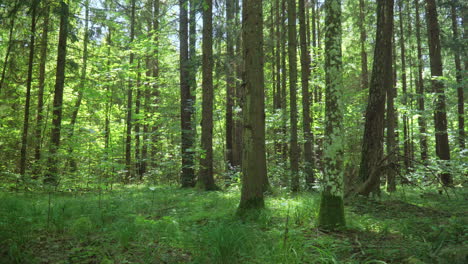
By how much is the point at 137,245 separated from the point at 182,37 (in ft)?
33.1

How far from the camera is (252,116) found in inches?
230

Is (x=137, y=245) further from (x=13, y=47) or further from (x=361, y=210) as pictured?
(x=13, y=47)

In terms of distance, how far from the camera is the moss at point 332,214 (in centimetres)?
466

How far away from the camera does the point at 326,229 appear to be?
4641 millimetres

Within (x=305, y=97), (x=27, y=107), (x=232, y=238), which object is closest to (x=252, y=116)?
(x=232, y=238)

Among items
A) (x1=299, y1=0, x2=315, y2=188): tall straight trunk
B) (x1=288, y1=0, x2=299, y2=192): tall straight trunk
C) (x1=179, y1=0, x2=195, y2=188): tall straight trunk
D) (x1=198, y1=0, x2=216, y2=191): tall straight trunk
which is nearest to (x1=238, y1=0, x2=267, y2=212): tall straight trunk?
(x1=288, y1=0, x2=299, y2=192): tall straight trunk

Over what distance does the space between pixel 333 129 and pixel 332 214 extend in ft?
4.68

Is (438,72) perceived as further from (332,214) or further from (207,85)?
(332,214)

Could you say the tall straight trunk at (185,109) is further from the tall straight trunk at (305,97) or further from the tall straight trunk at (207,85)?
the tall straight trunk at (305,97)

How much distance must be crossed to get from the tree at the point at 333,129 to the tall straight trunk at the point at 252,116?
1.49 m

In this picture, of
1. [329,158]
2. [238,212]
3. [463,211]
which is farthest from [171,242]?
[463,211]

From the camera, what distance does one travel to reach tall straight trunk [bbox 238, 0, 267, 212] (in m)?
5.80

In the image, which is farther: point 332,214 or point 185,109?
point 185,109

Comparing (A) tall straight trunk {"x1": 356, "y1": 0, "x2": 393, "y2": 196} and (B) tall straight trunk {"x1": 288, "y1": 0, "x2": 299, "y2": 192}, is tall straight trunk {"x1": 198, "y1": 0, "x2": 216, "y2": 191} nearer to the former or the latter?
(B) tall straight trunk {"x1": 288, "y1": 0, "x2": 299, "y2": 192}
